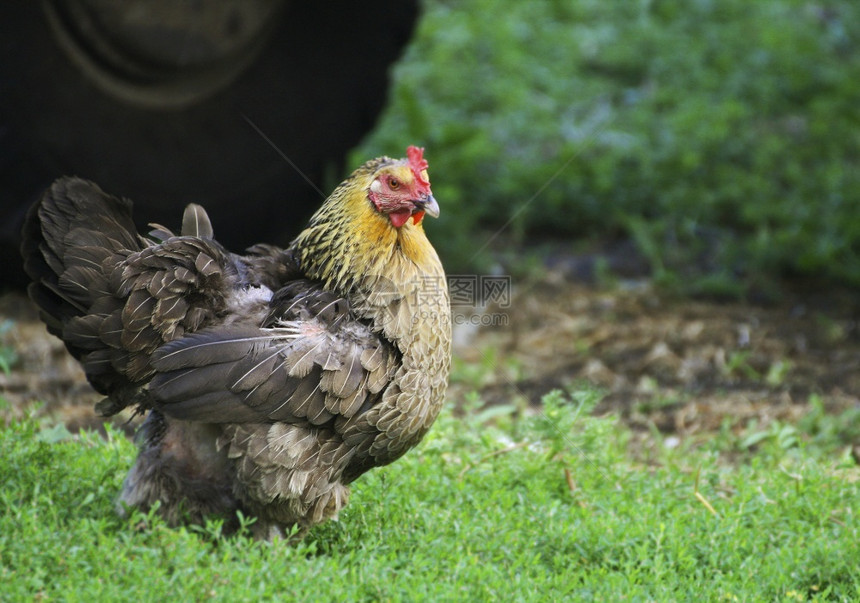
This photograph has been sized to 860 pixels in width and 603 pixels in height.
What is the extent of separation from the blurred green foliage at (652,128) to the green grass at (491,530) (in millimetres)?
2601

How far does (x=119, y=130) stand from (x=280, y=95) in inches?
38.7

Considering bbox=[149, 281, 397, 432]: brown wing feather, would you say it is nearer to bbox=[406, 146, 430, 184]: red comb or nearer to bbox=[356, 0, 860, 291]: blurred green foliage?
bbox=[406, 146, 430, 184]: red comb

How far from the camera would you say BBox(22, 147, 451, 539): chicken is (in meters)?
3.92

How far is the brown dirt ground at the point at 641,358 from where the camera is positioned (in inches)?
236

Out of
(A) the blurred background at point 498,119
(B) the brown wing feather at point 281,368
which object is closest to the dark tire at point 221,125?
(A) the blurred background at point 498,119

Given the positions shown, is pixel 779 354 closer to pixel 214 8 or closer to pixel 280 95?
pixel 280 95

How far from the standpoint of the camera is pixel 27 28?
557cm

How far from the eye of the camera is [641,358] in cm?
666

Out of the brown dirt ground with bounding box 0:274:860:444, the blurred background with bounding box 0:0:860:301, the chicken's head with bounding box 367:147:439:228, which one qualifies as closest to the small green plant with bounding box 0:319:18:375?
the brown dirt ground with bounding box 0:274:860:444

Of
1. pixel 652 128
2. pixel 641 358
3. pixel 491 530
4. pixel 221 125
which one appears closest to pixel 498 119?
pixel 652 128

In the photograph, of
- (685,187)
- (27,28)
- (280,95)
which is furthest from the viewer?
(685,187)

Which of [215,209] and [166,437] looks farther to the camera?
[215,209]

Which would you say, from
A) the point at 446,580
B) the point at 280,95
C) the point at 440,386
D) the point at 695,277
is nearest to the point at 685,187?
the point at 695,277

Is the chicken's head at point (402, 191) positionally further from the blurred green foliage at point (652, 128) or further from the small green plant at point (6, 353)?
the blurred green foliage at point (652, 128)
